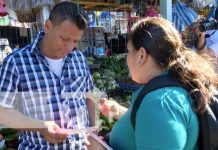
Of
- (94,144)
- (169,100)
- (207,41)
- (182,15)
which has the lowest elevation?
(94,144)

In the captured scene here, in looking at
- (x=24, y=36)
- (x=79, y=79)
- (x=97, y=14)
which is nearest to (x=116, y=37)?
(x=97, y=14)

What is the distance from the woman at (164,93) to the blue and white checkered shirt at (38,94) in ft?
1.20

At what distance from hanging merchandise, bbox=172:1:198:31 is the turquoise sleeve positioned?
15.1 feet

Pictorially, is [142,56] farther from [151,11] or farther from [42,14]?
[151,11]

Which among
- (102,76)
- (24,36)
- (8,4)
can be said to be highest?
(8,4)

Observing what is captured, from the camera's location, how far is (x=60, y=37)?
75.6 inches

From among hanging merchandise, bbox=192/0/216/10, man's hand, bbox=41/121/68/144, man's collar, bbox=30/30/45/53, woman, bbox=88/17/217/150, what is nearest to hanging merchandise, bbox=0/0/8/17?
man's collar, bbox=30/30/45/53

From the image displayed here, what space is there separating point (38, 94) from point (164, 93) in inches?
31.3

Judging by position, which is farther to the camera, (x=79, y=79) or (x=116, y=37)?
(x=116, y=37)

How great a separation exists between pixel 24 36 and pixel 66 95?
4055 mm

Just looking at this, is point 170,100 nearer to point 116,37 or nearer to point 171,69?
point 171,69

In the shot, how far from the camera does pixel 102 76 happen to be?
4.95 metres

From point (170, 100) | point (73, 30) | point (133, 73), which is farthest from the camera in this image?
point (73, 30)

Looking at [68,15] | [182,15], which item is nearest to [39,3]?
[68,15]
